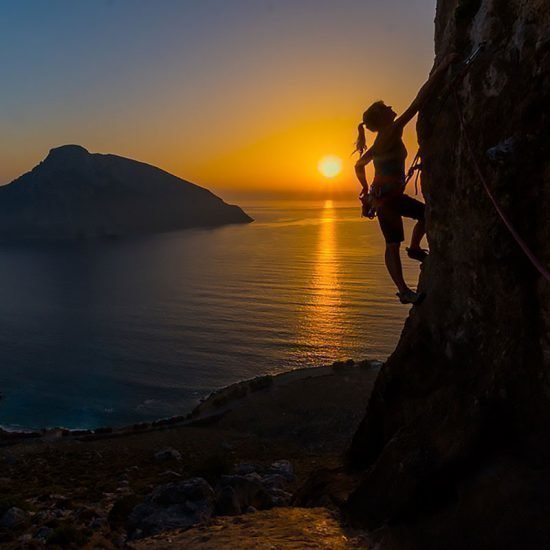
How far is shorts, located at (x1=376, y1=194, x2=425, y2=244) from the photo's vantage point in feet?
29.6

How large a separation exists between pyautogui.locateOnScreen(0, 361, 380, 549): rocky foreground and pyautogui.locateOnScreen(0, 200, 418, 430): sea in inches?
322

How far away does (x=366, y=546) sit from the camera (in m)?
6.90

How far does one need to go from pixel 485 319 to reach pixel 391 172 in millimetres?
2918

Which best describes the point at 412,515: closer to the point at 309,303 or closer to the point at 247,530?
the point at 247,530

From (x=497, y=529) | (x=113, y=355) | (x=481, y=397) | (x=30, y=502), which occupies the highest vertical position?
(x=481, y=397)

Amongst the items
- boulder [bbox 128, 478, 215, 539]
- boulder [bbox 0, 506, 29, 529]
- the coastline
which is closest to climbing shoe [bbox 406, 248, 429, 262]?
boulder [bbox 128, 478, 215, 539]

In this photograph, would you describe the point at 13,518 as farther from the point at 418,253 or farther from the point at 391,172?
the point at 391,172

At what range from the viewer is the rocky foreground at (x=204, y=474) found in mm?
8828

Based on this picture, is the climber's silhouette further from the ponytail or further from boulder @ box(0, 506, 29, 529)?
boulder @ box(0, 506, 29, 529)

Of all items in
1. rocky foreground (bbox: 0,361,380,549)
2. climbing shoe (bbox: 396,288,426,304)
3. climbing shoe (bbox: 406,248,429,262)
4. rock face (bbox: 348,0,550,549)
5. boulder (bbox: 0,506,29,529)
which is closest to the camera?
rock face (bbox: 348,0,550,549)

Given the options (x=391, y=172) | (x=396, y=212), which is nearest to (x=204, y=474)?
(x=396, y=212)

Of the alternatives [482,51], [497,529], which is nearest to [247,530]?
[497,529]

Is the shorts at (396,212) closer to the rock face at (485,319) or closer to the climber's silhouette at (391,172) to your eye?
the climber's silhouette at (391,172)

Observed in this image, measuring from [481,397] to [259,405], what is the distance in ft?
85.7
